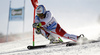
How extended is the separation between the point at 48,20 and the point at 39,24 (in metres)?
0.38

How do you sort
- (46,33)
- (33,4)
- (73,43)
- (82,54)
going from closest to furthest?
(82,54) < (73,43) < (46,33) < (33,4)

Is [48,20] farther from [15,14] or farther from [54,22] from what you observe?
[15,14]

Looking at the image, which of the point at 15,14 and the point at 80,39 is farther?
the point at 15,14

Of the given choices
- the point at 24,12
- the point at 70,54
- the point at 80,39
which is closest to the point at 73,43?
the point at 80,39

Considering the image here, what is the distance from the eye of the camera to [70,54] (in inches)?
149

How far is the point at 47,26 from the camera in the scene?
674 centimetres

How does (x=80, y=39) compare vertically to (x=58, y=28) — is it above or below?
below

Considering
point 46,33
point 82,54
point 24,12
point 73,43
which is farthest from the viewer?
point 24,12

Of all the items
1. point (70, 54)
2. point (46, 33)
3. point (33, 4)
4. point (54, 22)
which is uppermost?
point (33, 4)

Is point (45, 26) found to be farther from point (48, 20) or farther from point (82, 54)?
point (82, 54)

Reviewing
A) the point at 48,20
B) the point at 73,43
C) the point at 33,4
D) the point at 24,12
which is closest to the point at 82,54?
the point at 73,43

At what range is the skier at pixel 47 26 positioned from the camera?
6.44 meters

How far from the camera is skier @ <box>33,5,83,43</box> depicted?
21.1ft

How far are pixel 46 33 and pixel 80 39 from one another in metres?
1.37
